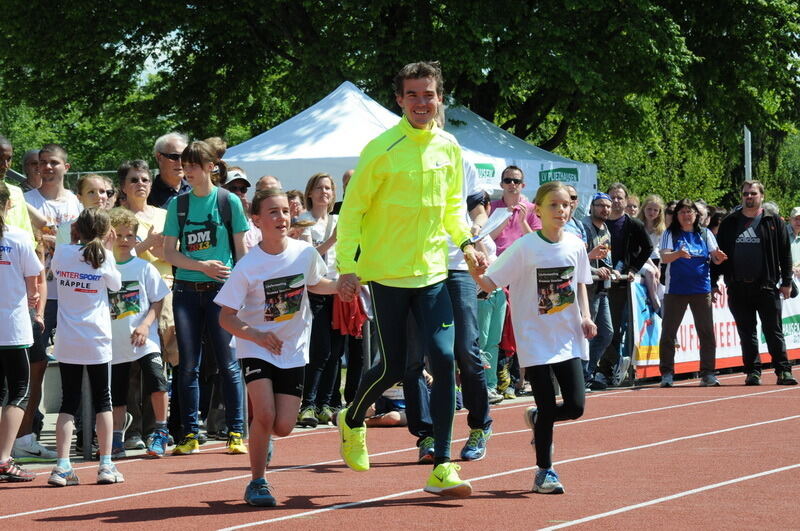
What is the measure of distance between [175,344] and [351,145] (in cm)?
616

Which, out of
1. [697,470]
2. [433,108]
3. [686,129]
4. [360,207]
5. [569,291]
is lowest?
[697,470]

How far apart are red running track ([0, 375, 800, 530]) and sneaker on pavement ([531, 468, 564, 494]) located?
7cm

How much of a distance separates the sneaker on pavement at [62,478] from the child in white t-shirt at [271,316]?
58.7 inches

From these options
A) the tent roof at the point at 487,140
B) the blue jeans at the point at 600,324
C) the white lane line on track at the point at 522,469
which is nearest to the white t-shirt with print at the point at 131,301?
the white lane line on track at the point at 522,469

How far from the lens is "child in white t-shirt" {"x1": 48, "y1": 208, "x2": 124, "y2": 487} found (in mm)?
7996

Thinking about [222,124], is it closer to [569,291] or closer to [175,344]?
[175,344]

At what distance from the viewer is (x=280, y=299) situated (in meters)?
7.04

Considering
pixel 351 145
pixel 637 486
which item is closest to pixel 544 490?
pixel 637 486

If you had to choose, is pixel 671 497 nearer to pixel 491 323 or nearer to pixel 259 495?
pixel 259 495

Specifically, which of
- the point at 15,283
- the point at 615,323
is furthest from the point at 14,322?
the point at 615,323

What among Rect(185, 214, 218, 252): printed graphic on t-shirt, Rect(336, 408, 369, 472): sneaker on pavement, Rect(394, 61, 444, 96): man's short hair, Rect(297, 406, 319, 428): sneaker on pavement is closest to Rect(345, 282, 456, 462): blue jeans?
Rect(336, 408, 369, 472): sneaker on pavement

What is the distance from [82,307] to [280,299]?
5.76 feet

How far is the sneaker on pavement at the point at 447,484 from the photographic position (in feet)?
21.8

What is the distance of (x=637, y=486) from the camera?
7.19 meters
